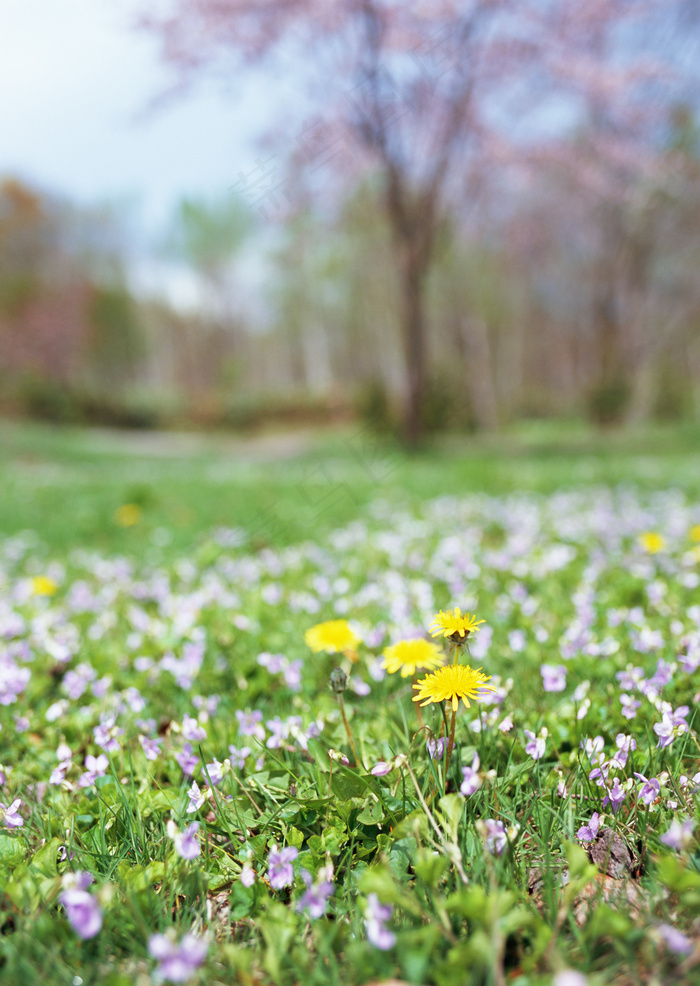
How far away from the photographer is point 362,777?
1.22m

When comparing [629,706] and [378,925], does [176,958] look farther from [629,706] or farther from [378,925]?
[629,706]

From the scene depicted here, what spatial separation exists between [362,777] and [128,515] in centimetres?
438

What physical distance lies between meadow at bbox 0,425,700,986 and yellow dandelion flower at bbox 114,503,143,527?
2.03 m

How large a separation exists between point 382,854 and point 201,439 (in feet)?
85.8

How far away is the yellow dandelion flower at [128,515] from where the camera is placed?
4938 millimetres

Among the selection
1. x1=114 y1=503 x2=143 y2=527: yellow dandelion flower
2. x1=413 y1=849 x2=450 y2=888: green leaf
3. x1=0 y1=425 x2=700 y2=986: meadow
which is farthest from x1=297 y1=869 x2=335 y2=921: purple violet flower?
x1=114 y1=503 x2=143 y2=527: yellow dandelion flower

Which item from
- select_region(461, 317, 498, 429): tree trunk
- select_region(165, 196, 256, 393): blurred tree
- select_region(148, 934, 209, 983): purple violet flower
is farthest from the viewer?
select_region(165, 196, 256, 393): blurred tree

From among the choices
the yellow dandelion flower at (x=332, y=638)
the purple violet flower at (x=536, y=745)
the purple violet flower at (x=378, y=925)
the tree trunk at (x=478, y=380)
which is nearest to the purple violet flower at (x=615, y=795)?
the purple violet flower at (x=536, y=745)

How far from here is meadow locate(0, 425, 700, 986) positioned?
887 millimetres

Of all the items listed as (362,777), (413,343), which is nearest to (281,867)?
(362,777)

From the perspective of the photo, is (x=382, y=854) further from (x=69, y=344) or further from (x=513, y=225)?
(x=69, y=344)

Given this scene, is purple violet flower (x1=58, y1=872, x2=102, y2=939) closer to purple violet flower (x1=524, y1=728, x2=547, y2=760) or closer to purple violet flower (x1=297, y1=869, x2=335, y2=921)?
purple violet flower (x1=297, y1=869, x2=335, y2=921)

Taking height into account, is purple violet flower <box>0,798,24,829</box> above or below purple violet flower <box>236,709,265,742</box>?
below

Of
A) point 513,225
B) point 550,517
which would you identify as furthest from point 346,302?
point 550,517
